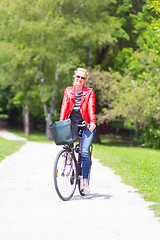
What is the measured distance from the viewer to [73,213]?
545 centimetres

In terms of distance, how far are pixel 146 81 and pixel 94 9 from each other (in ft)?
17.1

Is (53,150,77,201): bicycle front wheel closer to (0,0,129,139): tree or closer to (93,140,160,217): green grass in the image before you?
(93,140,160,217): green grass

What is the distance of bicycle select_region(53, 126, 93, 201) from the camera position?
614cm

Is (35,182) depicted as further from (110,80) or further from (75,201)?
(110,80)

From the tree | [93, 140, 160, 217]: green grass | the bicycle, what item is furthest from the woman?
the tree

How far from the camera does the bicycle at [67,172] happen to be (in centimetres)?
614

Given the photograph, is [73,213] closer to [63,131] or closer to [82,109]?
[63,131]

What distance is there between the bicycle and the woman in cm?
14

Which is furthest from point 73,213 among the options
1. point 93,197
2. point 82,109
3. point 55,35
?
point 55,35

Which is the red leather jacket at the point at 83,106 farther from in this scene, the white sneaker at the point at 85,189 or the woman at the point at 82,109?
the white sneaker at the point at 85,189

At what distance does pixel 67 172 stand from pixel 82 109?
965 mm

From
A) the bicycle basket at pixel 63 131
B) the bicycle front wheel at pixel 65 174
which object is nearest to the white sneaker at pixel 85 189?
the bicycle front wheel at pixel 65 174

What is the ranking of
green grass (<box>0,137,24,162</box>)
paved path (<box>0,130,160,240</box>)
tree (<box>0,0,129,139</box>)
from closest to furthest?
paved path (<box>0,130,160,240</box>)
green grass (<box>0,137,24,162</box>)
tree (<box>0,0,129,139</box>)

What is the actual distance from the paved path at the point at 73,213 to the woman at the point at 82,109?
0.62m
